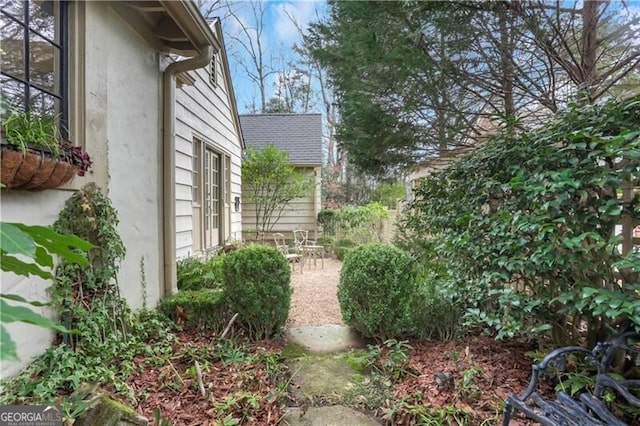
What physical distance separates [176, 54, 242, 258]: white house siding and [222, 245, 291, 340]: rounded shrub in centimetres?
160

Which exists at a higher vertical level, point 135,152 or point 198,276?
point 135,152

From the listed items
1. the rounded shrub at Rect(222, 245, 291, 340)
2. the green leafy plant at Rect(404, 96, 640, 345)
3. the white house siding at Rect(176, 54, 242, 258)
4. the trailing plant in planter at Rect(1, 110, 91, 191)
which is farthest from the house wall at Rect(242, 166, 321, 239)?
the trailing plant in planter at Rect(1, 110, 91, 191)

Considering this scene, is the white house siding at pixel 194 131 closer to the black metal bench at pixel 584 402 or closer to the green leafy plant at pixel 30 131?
the green leafy plant at pixel 30 131

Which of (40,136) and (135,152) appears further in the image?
(135,152)

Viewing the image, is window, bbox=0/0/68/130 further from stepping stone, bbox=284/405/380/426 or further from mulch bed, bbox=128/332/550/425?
stepping stone, bbox=284/405/380/426

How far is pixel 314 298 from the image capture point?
Answer: 564cm

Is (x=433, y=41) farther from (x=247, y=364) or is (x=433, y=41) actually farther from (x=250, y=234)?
(x=250, y=234)

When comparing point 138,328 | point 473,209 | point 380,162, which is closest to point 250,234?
point 380,162

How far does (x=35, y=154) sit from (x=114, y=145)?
112 centimetres

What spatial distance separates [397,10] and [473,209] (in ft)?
8.85

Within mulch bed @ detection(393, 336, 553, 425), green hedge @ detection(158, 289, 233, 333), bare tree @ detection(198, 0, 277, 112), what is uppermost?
bare tree @ detection(198, 0, 277, 112)

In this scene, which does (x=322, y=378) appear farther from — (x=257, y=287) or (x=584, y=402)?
(x=584, y=402)

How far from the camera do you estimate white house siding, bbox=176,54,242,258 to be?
4.94m

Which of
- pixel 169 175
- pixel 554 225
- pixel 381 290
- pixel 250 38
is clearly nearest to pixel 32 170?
pixel 169 175
